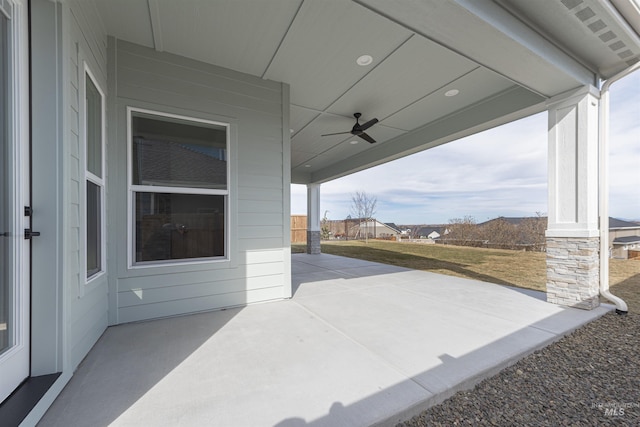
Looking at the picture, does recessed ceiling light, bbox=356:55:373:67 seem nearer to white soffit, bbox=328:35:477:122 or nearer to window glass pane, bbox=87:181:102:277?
white soffit, bbox=328:35:477:122

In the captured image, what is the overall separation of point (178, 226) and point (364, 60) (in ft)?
9.72

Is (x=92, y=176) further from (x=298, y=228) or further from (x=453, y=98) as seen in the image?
(x=298, y=228)

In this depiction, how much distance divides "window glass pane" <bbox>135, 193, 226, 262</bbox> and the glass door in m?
1.32

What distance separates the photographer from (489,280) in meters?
4.77

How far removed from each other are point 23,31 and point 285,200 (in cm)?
261

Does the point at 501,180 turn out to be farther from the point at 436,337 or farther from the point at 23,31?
the point at 23,31

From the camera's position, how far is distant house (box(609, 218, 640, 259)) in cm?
747

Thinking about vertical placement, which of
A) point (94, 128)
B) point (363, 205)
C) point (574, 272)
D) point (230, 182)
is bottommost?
point (574, 272)

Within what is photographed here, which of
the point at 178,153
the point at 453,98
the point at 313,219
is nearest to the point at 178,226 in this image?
the point at 178,153

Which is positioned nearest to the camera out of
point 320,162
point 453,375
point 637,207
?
point 453,375

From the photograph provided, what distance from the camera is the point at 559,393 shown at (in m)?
1.68

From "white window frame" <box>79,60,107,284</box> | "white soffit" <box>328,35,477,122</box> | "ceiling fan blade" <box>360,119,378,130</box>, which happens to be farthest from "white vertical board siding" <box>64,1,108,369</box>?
"ceiling fan blade" <box>360,119,378,130</box>

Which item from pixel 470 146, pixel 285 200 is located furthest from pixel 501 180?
pixel 285 200

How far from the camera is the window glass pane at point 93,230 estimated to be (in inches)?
87.5
